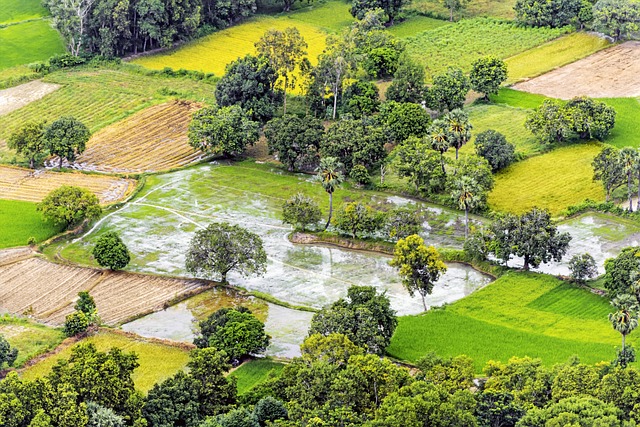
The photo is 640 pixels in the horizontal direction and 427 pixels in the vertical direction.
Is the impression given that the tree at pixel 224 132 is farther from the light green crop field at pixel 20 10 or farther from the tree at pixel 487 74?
the light green crop field at pixel 20 10

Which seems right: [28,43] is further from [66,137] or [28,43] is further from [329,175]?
[329,175]

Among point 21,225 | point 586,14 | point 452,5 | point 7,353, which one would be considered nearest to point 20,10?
point 452,5

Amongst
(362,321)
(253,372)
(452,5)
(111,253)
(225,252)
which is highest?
(452,5)

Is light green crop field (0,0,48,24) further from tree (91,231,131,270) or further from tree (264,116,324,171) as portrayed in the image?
tree (91,231,131,270)

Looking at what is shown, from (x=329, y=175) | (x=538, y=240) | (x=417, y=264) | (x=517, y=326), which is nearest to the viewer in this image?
(x=517, y=326)

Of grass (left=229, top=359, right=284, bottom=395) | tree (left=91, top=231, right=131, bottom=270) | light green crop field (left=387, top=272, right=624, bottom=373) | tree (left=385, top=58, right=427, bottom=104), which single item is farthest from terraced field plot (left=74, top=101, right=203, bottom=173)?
light green crop field (left=387, top=272, right=624, bottom=373)
